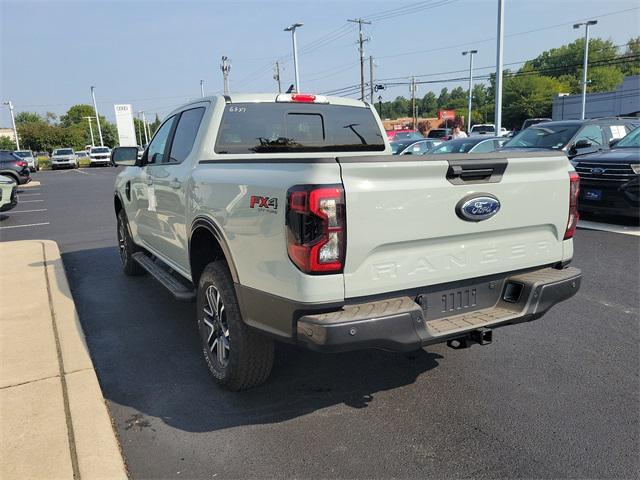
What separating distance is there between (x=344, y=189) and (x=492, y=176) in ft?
3.24

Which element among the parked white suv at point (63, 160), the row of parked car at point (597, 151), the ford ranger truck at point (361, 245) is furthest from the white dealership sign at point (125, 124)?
the ford ranger truck at point (361, 245)

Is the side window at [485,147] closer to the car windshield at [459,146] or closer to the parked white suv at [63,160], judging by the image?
the car windshield at [459,146]

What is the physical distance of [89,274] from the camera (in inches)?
266

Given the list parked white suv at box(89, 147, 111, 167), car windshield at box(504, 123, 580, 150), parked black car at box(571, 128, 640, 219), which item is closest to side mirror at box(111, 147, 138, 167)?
parked black car at box(571, 128, 640, 219)

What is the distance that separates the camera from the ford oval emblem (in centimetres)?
281

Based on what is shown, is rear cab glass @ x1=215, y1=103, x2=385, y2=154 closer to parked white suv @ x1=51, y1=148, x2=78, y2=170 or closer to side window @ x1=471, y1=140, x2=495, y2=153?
side window @ x1=471, y1=140, x2=495, y2=153

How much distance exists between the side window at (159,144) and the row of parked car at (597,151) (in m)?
4.11

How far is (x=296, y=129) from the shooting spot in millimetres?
4344

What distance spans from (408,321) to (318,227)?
0.67 m

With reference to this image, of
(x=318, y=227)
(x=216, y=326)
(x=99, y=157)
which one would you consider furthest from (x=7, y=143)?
(x=318, y=227)

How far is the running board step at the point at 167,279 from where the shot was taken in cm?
393

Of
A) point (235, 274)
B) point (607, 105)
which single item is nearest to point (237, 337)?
point (235, 274)

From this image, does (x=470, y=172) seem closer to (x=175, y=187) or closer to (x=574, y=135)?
(x=175, y=187)

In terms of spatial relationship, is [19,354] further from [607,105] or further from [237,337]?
[607,105]
